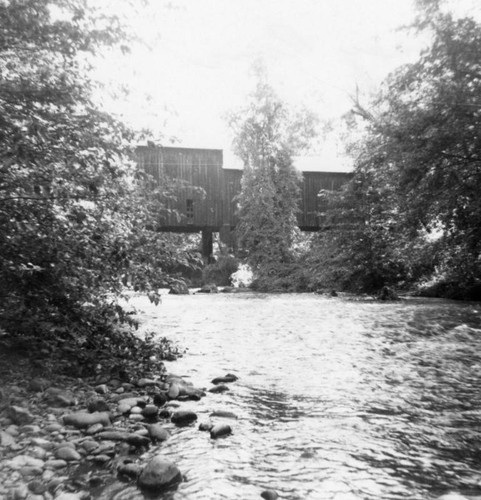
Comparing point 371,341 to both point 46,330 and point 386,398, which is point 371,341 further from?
point 46,330

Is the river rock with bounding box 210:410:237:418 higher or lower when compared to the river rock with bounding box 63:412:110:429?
lower

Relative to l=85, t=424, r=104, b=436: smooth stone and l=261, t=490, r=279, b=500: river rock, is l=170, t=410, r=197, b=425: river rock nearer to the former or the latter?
l=85, t=424, r=104, b=436: smooth stone

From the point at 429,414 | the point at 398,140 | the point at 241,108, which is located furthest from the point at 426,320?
the point at 241,108

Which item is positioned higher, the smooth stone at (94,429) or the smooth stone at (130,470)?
the smooth stone at (94,429)

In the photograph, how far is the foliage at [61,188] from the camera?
10.6ft

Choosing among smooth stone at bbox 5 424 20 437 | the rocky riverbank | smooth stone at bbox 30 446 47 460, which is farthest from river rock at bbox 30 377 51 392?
smooth stone at bbox 30 446 47 460

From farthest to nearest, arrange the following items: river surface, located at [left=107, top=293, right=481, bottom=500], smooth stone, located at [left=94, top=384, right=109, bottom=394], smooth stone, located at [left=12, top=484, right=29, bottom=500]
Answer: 1. smooth stone, located at [left=94, top=384, right=109, bottom=394]
2. river surface, located at [left=107, top=293, right=481, bottom=500]
3. smooth stone, located at [left=12, top=484, right=29, bottom=500]

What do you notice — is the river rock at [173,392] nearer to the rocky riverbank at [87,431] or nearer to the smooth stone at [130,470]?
the rocky riverbank at [87,431]

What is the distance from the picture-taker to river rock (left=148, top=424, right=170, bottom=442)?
11.8 feet

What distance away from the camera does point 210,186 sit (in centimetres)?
2989

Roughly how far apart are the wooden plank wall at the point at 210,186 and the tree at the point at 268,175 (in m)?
1.11

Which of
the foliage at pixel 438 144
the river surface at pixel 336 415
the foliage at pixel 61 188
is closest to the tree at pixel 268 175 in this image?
the foliage at pixel 438 144

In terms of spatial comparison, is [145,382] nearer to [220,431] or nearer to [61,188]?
[220,431]

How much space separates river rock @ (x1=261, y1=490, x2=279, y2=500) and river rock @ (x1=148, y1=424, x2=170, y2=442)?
114 centimetres
